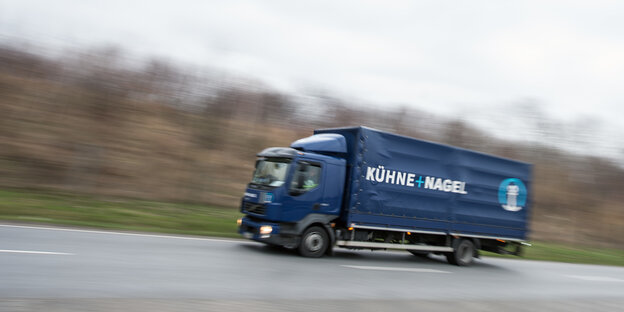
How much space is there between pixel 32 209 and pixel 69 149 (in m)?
7.13

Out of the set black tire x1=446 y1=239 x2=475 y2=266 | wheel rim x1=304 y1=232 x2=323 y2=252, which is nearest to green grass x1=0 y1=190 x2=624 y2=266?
wheel rim x1=304 y1=232 x2=323 y2=252

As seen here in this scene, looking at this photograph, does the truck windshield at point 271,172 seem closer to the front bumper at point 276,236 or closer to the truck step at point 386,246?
the front bumper at point 276,236

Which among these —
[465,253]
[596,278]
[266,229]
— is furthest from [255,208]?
[596,278]

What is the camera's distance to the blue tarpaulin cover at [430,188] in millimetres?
11594

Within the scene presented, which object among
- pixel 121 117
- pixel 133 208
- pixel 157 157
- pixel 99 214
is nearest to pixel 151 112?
pixel 121 117

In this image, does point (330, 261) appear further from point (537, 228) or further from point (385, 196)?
point (537, 228)

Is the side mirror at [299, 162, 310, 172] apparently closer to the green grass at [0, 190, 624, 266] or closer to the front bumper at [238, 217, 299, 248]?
the front bumper at [238, 217, 299, 248]

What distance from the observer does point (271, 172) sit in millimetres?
11328

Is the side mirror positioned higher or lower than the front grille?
higher

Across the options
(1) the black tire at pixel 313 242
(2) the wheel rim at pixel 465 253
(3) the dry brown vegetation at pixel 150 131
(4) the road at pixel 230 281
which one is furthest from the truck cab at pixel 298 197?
(3) the dry brown vegetation at pixel 150 131

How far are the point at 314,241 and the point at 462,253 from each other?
200 inches

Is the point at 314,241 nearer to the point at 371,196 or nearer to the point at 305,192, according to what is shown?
the point at 305,192

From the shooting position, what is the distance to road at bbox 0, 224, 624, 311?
5.76 meters

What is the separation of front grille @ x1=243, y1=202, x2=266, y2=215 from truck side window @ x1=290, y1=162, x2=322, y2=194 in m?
0.86
